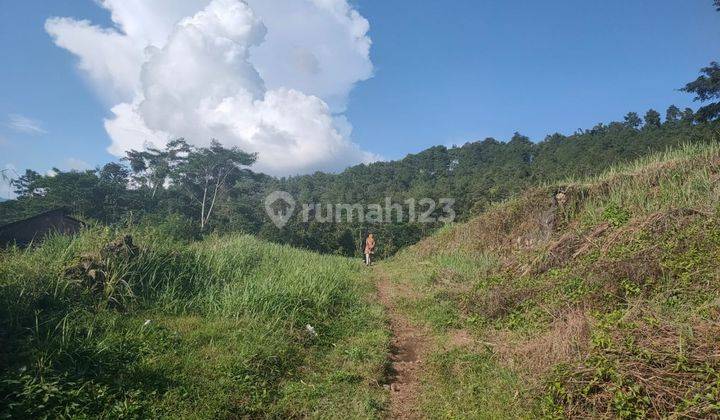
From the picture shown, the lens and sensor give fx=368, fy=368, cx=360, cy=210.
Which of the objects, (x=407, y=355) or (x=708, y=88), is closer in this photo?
(x=407, y=355)

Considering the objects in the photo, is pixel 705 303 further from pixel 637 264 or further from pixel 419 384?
pixel 419 384

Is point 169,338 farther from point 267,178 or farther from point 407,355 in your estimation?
point 267,178

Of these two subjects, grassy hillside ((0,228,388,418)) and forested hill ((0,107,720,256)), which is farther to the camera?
forested hill ((0,107,720,256))

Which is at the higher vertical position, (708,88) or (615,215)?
(708,88)

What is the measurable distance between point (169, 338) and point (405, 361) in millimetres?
2850

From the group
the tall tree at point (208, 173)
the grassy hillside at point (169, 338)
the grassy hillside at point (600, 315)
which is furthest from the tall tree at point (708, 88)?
the tall tree at point (208, 173)

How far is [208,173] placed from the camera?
4009 centimetres

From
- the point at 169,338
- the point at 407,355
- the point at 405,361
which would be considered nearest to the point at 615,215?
the point at 407,355

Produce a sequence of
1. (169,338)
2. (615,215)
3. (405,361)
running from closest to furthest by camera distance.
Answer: (169,338) < (405,361) < (615,215)

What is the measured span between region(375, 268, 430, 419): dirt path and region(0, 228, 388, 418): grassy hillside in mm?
191

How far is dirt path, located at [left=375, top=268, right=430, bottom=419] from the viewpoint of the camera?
3.59 meters

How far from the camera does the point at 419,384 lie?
4.05 m

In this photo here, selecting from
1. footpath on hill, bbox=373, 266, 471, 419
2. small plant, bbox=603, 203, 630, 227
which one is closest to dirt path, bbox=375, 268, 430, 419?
footpath on hill, bbox=373, 266, 471, 419

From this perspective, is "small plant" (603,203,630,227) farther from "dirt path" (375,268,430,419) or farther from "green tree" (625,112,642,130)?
"green tree" (625,112,642,130)
